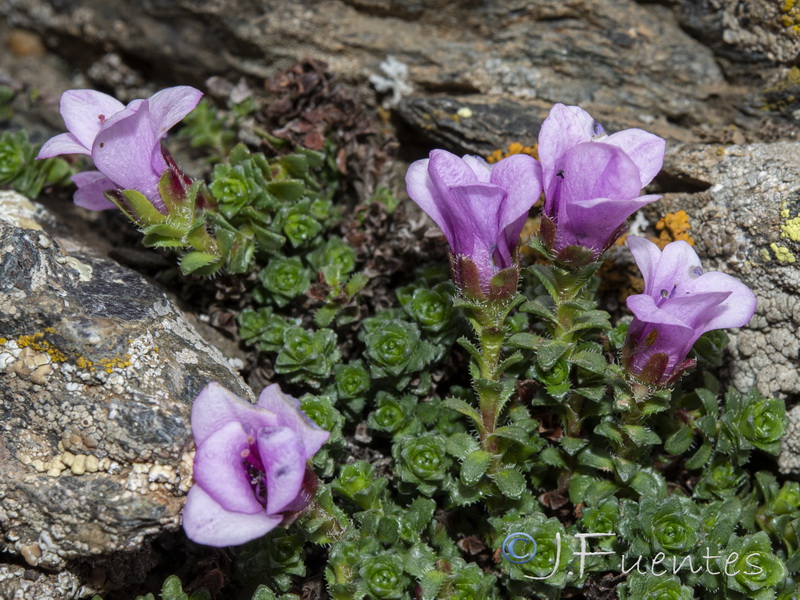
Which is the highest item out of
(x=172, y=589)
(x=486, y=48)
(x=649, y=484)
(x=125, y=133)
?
(x=125, y=133)

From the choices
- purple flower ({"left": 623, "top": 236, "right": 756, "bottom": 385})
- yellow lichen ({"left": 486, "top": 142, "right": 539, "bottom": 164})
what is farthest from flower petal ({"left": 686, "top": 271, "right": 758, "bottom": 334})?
yellow lichen ({"left": 486, "top": 142, "right": 539, "bottom": 164})

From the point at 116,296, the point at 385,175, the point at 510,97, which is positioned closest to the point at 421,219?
the point at 385,175

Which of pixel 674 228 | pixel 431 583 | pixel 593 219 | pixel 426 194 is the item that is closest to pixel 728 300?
pixel 593 219

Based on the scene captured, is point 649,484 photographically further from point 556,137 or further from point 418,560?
point 556,137

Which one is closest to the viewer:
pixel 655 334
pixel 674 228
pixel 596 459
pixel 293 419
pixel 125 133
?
pixel 293 419

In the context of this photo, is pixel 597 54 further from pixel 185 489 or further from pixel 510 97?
pixel 185 489

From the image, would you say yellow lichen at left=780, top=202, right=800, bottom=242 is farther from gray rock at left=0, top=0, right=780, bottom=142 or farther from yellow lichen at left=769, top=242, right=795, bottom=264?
gray rock at left=0, top=0, right=780, bottom=142
